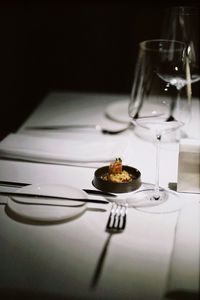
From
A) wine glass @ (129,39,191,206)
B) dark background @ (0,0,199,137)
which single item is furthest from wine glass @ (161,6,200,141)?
dark background @ (0,0,199,137)

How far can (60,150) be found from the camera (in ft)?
4.99

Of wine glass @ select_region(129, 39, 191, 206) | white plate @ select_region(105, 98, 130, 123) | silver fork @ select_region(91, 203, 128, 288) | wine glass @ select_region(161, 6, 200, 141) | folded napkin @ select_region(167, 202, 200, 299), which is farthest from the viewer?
white plate @ select_region(105, 98, 130, 123)

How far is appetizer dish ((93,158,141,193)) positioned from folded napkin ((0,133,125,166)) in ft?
0.42

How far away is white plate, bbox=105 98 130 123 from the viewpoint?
73.0 inches

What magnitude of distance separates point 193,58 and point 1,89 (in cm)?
249

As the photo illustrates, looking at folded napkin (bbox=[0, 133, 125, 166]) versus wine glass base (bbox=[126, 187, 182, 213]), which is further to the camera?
folded napkin (bbox=[0, 133, 125, 166])

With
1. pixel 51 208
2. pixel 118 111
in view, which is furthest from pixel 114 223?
pixel 118 111

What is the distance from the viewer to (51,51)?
13.1 feet

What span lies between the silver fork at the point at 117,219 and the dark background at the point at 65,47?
269 centimetres

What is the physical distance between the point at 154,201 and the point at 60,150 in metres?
0.40

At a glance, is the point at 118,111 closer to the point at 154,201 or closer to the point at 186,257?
the point at 154,201

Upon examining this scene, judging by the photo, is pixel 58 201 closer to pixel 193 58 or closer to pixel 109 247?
pixel 109 247

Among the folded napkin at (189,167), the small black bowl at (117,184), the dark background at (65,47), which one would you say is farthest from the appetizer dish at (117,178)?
the dark background at (65,47)

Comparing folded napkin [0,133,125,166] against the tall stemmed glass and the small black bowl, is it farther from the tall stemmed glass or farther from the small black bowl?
the tall stemmed glass
